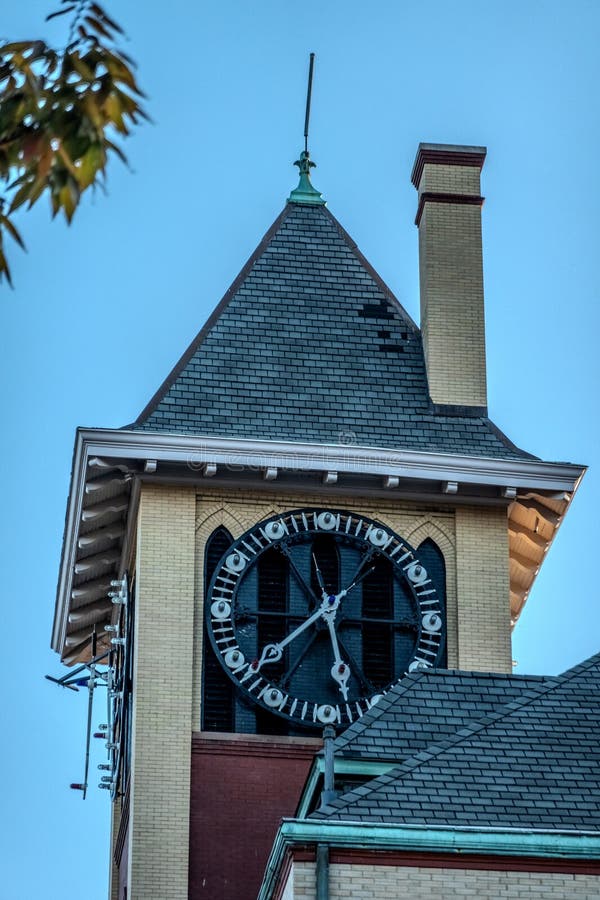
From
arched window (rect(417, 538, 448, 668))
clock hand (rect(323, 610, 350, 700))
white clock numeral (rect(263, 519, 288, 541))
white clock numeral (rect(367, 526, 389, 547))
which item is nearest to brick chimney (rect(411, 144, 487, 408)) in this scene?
arched window (rect(417, 538, 448, 668))

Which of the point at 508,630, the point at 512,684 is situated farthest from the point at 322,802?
the point at 508,630

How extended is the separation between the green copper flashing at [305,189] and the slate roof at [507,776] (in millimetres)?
12792

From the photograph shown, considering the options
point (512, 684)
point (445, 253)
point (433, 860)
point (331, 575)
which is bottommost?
point (433, 860)

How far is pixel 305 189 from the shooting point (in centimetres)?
3238

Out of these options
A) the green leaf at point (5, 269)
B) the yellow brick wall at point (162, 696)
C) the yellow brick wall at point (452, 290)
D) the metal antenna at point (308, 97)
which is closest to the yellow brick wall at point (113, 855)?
the yellow brick wall at point (162, 696)

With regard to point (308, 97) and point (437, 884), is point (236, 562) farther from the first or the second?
point (437, 884)

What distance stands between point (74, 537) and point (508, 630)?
5.75 m

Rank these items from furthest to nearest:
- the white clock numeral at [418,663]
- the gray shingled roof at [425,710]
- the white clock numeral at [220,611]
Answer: the white clock numeral at [418,663]
the white clock numeral at [220,611]
the gray shingled roof at [425,710]

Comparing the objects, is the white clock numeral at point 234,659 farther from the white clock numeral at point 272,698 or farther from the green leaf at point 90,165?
the green leaf at point 90,165

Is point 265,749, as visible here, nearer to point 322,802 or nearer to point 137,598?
point 137,598

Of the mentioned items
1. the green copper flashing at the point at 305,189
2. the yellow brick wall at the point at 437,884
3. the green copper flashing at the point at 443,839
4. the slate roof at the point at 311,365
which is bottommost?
the yellow brick wall at the point at 437,884

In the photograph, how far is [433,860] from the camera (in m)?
17.8

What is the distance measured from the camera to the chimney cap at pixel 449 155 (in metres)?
30.8

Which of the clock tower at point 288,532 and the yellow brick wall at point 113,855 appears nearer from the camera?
the clock tower at point 288,532
